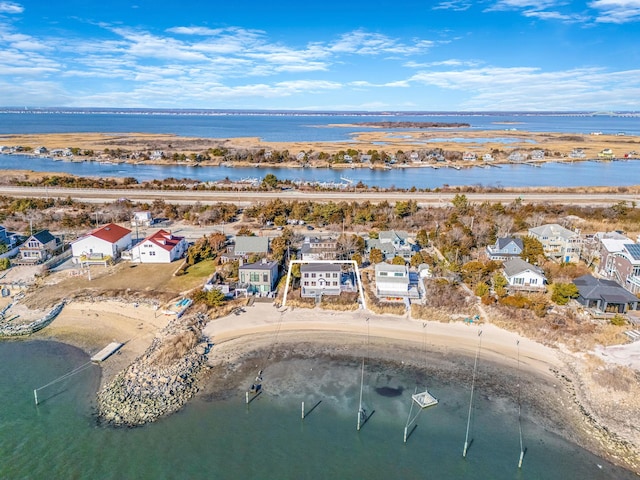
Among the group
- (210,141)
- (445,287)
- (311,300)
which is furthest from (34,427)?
(210,141)

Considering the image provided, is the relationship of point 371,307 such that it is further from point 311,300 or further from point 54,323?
point 54,323

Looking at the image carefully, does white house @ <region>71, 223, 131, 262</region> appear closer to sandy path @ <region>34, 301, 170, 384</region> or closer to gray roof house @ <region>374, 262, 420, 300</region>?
sandy path @ <region>34, 301, 170, 384</region>

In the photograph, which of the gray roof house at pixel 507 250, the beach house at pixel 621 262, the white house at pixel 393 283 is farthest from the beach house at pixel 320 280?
the beach house at pixel 621 262

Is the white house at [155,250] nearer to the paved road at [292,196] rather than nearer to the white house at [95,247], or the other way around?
the white house at [95,247]

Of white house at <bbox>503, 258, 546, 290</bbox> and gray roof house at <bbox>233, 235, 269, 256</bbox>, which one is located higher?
gray roof house at <bbox>233, 235, 269, 256</bbox>

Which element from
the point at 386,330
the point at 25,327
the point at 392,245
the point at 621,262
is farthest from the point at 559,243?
the point at 25,327

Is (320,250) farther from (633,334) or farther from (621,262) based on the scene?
(621,262)

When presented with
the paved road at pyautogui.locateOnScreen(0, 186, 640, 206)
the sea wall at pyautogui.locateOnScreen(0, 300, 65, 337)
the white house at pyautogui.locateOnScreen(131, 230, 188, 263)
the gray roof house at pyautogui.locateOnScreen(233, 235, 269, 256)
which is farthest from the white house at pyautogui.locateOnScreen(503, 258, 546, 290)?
the sea wall at pyautogui.locateOnScreen(0, 300, 65, 337)
